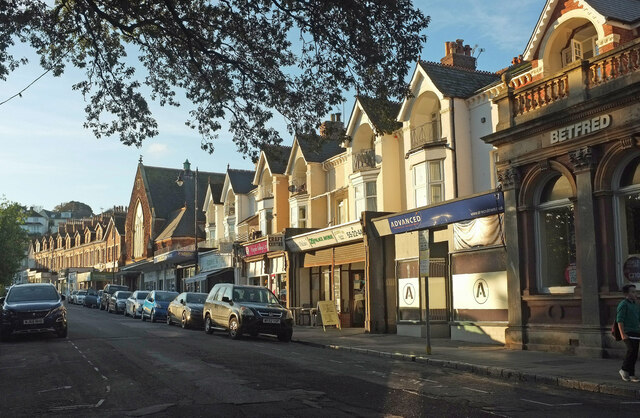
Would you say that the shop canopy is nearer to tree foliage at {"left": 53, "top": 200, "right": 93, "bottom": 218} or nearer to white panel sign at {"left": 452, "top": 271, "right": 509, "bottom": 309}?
white panel sign at {"left": 452, "top": 271, "right": 509, "bottom": 309}

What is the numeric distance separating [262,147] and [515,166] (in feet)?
25.3

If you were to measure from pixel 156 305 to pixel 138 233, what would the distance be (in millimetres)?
45397

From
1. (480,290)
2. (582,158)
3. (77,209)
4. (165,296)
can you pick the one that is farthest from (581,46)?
(77,209)

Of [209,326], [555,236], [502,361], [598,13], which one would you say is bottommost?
[502,361]

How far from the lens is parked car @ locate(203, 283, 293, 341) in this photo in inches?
791

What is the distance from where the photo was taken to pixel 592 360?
13.6 m

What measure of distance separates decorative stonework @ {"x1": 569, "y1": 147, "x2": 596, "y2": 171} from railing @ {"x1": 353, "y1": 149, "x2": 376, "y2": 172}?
12.1 metres

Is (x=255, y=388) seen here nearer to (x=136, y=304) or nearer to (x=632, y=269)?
(x=632, y=269)

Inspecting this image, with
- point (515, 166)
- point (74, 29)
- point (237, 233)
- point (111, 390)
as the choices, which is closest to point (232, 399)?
point (111, 390)

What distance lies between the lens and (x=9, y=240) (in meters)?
58.7

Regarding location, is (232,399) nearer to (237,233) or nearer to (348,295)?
(348,295)

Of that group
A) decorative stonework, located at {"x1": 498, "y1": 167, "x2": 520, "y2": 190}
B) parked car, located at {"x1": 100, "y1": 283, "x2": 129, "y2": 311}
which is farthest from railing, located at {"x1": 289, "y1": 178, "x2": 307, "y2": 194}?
parked car, located at {"x1": 100, "y1": 283, "x2": 129, "y2": 311}

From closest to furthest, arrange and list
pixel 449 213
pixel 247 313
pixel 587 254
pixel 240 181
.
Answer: pixel 587 254, pixel 247 313, pixel 449 213, pixel 240 181

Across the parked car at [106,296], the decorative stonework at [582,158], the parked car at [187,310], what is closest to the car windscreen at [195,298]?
the parked car at [187,310]
